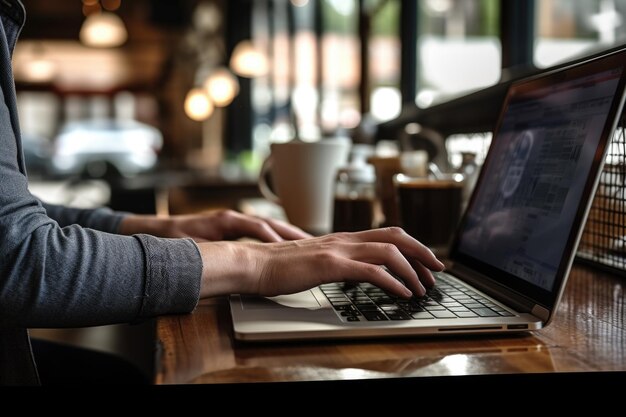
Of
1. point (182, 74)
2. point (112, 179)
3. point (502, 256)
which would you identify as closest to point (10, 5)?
point (502, 256)

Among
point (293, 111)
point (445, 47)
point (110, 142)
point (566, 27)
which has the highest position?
point (445, 47)

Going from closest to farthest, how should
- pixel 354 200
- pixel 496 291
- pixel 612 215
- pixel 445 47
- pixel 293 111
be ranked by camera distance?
1. pixel 496 291
2. pixel 612 215
3. pixel 354 200
4. pixel 445 47
5. pixel 293 111

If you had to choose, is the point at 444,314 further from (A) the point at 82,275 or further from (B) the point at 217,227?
(B) the point at 217,227

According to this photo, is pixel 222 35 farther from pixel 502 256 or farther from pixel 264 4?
pixel 502 256

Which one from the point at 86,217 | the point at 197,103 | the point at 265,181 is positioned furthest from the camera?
the point at 197,103

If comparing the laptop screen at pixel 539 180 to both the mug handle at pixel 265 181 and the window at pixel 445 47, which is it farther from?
the window at pixel 445 47

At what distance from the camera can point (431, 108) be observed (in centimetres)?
257

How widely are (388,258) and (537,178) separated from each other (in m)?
0.25

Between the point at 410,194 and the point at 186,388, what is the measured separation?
33.8 inches

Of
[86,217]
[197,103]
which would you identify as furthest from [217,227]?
[197,103]

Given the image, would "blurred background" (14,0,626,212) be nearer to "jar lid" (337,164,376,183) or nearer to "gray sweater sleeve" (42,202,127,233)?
"jar lid" (337,164,376,183)

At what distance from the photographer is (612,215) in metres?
1.03

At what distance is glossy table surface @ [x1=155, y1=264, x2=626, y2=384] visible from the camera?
581mm

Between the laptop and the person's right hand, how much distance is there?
0.03m
